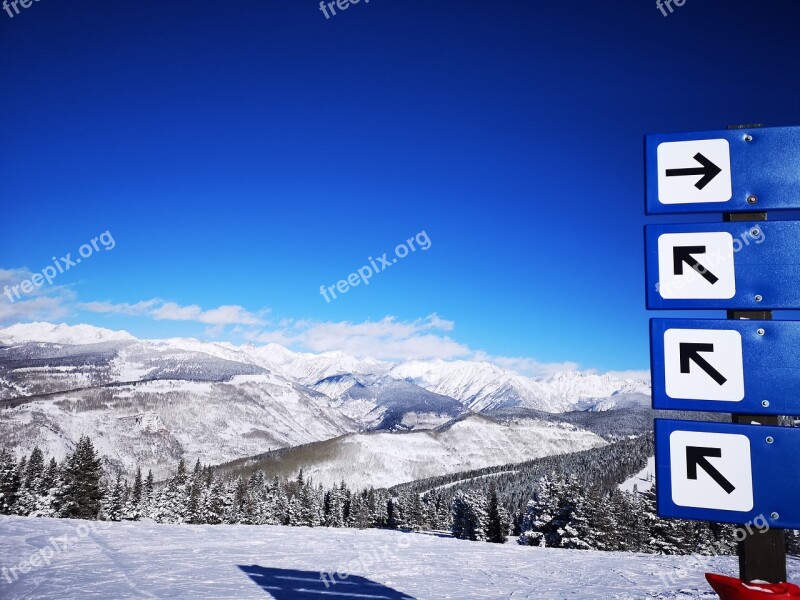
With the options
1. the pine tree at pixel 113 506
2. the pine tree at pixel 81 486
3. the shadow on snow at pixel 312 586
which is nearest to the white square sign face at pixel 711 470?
the shadow on snow at pixel 312 586

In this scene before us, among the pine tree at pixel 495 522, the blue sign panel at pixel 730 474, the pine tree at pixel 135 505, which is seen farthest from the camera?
the pine tree at pixel 135 505

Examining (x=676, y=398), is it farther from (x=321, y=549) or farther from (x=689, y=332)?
(x=321, y=549)

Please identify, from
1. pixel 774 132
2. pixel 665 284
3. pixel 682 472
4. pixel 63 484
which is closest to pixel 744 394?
pixel 682 472

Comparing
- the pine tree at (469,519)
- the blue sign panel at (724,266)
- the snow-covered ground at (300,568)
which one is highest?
the blue sign panel at (724,266)

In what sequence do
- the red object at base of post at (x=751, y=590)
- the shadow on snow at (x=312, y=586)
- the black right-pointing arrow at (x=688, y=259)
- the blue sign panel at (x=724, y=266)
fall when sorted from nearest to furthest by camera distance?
the red object at base of post at (x=751, y=590)
the blue sign panel at (x=724, y=266)
the black right-pointing arrow at (x=688, y=259)
the shadow on snow at (x=312, y=586)

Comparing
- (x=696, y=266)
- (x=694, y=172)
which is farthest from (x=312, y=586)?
(x=694, y=172)

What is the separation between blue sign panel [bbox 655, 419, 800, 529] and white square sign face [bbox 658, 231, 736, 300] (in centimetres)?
103

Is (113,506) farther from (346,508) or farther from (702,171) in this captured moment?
(702,171)

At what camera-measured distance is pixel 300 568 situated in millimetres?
13688

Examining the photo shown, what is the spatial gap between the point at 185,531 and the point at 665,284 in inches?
946

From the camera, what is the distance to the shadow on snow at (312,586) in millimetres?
10172

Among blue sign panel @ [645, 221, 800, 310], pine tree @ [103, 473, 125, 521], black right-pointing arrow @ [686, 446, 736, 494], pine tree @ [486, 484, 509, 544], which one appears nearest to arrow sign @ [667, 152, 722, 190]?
blue sign panel @ [645, 221, 800, 310]

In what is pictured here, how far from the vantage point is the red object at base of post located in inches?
116

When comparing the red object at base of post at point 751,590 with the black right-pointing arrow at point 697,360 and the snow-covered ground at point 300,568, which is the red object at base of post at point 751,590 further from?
the snow-covered ground at point 300,568
